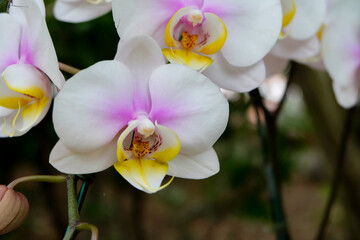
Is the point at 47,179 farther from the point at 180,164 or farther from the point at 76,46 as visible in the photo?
the point at 76,46

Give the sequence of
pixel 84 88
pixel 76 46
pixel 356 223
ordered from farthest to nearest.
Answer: pixel 356 223 → pixel 76 46 → pixel 84 88

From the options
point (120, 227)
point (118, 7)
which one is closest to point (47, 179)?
point (118, 7)

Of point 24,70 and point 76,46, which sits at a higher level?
point 24,70


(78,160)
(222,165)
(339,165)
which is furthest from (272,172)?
(222,165)

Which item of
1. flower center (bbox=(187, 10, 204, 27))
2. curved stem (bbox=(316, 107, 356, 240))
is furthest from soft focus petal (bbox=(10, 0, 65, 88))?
curved stem (bbox=(316, 107, 356, 240))

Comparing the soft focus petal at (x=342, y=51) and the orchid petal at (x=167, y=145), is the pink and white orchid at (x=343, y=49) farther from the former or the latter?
the orchid petal at (x=167, y=145)

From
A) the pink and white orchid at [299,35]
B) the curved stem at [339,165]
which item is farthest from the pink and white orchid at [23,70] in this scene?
the curved stem at [339,165]

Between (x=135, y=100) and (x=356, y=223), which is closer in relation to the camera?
(x=135, y=100)
